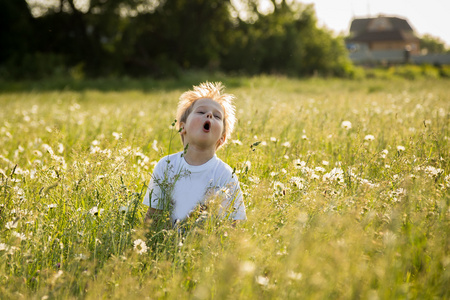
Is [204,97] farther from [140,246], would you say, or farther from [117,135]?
[140,246]

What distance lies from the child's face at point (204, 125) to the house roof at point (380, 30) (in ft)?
226

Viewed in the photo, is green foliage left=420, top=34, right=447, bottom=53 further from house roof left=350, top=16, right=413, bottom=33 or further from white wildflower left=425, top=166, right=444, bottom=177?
white wildflower left=425, top=166, right=444, bottom=177

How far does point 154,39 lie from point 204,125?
80.7ft

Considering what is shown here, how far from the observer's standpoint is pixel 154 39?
2600 centimetres

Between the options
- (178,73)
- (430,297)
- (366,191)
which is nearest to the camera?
(430,297)

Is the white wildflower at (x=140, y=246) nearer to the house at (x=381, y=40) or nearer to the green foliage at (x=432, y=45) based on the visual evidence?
the house at (x=381, y=40)

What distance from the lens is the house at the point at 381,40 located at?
5656 cm

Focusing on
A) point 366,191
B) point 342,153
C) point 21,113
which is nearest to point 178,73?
point 21,113

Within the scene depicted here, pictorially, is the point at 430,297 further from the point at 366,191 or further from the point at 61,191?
the point at 61,191

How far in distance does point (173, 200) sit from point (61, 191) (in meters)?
0.76

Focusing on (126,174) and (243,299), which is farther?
(126,174)

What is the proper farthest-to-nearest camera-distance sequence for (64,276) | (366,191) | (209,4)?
(209,4), (366,191), (64,276)

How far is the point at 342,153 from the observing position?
12.4 feet

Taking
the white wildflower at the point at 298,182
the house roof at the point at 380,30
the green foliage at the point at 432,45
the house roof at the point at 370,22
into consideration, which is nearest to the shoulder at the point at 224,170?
the white wildflower at the point at 298,182
